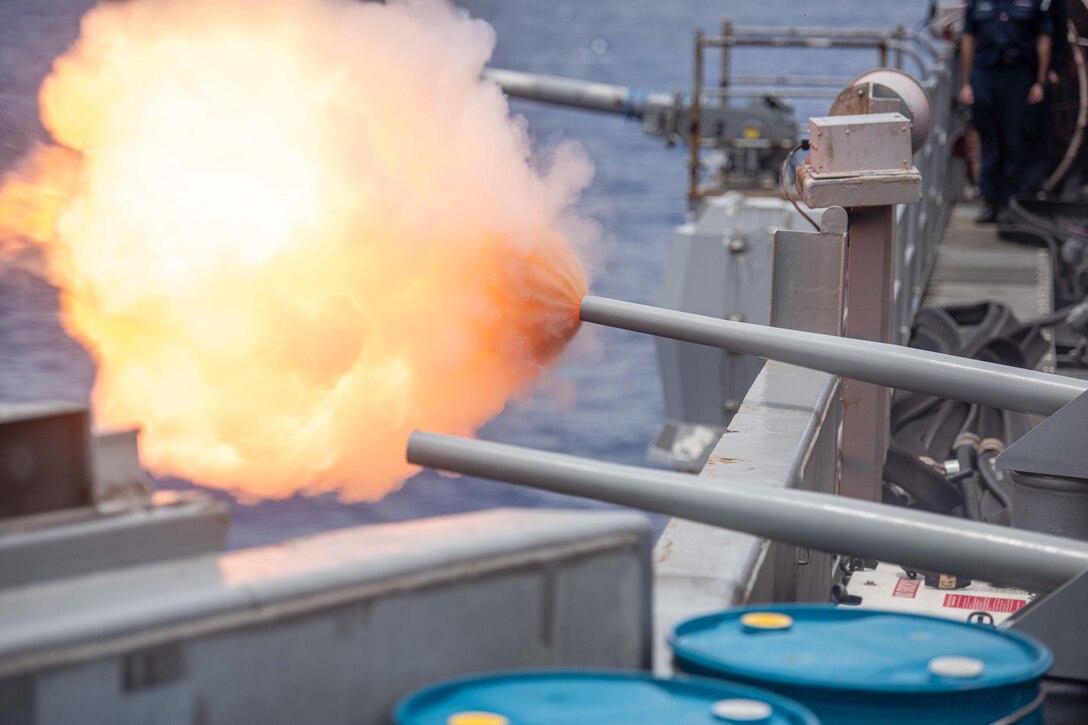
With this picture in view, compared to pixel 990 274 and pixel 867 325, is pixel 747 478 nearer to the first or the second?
pixel 867 325

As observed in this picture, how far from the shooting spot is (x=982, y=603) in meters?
6.03

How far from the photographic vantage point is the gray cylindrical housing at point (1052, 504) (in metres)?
5.59

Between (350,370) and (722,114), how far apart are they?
1844 centimetres

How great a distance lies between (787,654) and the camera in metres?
3.25

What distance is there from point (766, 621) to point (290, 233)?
413 cm

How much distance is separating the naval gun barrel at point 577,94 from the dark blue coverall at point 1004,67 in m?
12.7

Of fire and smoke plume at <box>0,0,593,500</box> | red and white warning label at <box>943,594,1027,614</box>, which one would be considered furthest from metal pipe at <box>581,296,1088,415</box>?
fire and smoke plume at <box>0,0,593,500</box>

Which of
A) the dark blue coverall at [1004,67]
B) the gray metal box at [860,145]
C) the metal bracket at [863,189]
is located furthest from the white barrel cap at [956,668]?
the dark blue coverall at [1004,67]

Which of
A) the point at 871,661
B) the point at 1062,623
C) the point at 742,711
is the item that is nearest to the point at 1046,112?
the point at 1062,623

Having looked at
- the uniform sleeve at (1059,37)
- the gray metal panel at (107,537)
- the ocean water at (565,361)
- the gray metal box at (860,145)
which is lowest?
the ocean water at (565,361)

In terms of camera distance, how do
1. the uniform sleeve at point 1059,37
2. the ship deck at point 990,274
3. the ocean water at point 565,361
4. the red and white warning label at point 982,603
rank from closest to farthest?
the red and white warning label at point 982,603, the ocean water at point 565,361, the ship deck at point 990,274, the uniform sleeve at point 1059,37

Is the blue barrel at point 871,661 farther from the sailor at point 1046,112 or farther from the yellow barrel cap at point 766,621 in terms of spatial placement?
the sailor at point 1046,112

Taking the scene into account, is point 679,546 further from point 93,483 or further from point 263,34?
point 263,34

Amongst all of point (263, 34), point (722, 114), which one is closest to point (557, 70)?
point (722, 114)
